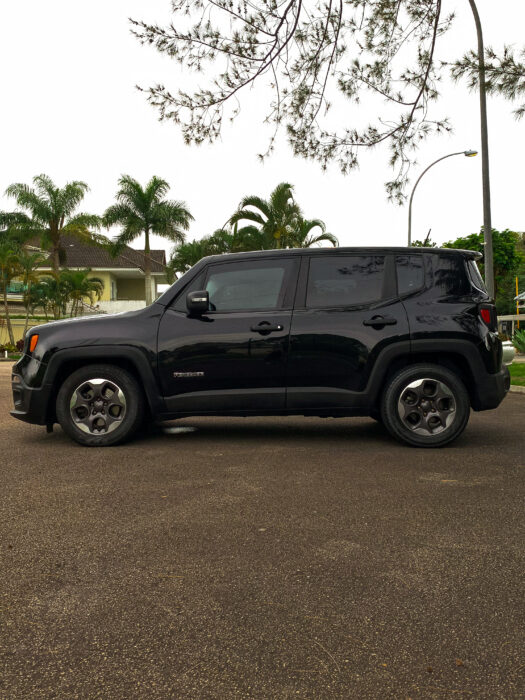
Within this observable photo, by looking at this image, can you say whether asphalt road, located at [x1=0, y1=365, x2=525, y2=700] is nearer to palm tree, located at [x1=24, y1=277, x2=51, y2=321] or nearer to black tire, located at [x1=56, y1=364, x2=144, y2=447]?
black tire, located at [x1=56, y1=364, x2=144, y2=447]

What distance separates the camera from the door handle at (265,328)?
6180mm

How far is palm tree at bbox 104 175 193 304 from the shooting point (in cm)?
3734

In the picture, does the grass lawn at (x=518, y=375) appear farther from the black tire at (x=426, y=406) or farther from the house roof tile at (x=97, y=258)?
the house roof tile at (x=97, y=258)

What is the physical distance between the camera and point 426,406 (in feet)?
20.1

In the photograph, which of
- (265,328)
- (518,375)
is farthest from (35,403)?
(518,375)

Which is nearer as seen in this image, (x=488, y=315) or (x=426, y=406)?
(x=426, y=406)

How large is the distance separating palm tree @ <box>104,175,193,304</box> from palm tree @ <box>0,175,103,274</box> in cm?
247

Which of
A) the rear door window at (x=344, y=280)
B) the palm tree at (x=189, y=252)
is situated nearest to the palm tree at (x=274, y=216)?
the palm tree at (x=189, y=252)

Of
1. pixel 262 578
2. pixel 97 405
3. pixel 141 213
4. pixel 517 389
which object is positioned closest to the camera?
pixel 262 578

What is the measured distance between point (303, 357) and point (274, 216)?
25165 mm

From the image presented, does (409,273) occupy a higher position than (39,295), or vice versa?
(39,295)

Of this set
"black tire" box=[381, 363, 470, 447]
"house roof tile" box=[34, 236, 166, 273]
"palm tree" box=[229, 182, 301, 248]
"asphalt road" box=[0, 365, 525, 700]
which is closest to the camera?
"asphalt road" box=[0, 365, 525, 700]

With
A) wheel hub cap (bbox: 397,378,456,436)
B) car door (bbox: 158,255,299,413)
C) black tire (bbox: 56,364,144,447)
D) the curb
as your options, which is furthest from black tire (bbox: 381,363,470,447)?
the curb

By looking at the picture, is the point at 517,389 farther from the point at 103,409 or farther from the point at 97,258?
the point at 97,258
